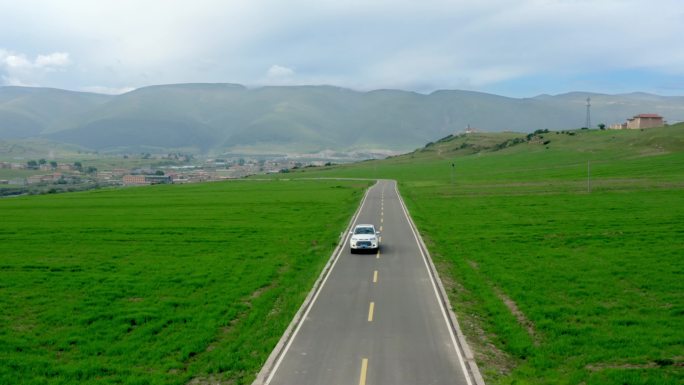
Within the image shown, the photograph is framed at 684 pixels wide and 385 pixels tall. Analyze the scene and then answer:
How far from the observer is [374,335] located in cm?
1847

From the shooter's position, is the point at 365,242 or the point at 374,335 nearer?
the point at 374,335

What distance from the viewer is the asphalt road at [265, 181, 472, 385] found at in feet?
49.9

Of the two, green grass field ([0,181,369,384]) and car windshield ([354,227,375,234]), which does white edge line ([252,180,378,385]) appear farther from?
car windshield ([354,227,375,234])

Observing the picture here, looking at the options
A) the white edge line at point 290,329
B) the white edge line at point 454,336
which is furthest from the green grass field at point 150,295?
the white edge line at point 454,336

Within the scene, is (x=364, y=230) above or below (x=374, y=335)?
above

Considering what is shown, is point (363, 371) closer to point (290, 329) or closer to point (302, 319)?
Result: point (290, 329)

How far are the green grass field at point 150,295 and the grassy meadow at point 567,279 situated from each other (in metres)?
7.95

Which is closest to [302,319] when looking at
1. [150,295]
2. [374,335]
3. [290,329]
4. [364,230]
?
[290,329]

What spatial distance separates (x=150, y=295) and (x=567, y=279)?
66.2 feet

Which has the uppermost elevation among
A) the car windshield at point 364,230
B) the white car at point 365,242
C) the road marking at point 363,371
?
the car windshield at point 364,230

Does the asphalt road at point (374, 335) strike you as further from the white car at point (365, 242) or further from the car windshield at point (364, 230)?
the car windshield at point (364, 230)

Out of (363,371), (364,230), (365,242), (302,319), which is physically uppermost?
(364,230)

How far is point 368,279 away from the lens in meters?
27.0

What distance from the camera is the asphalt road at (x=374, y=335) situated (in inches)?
598
